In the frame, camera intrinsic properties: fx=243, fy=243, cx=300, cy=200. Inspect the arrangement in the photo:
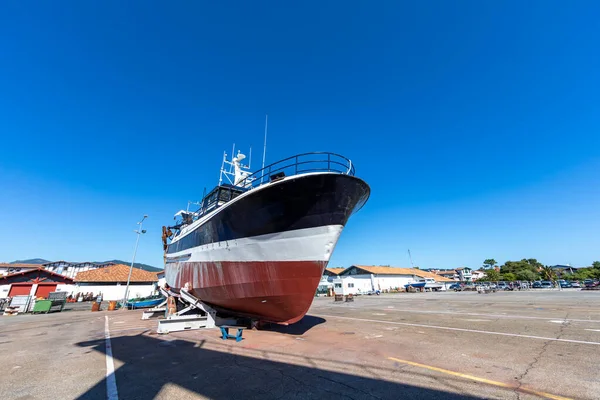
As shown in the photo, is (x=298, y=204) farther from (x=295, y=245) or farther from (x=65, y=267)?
(x=65, y=267)

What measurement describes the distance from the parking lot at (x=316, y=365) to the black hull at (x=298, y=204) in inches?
149

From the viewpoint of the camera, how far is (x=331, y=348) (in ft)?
24.1

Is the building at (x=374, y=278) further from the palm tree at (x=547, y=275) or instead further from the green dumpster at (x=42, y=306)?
the green dumpster at (x=42, y=306)

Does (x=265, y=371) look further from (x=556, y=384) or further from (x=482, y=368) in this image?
(x=556, y=384)

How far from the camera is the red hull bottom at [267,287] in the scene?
8.16 metres

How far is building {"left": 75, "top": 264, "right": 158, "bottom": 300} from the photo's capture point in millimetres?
35938

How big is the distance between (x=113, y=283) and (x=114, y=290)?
42.6 inches

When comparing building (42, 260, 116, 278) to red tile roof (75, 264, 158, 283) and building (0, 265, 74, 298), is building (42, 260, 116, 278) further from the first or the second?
building (0, 265, 74, 298)

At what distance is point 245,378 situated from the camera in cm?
508

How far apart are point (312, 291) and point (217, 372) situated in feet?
12.5

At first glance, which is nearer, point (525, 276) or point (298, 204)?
point (298, 204)

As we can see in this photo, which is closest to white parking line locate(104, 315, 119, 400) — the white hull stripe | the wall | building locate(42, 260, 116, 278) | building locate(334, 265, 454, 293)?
the white hull stripe

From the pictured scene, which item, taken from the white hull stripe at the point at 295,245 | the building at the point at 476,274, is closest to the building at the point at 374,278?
the white hull stripe at the point at 295,245

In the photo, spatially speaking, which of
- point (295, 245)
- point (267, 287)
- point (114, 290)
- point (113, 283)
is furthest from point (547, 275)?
point (113, 283)
